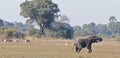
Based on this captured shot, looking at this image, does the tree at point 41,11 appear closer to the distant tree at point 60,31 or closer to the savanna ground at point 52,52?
the distant tree at point 60,31

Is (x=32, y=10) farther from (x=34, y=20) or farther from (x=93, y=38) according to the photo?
(x=93, y=38)

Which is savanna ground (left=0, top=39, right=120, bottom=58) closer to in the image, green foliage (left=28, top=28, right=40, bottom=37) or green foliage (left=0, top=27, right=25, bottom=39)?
green foliage (left=0, top=27, right=25, bottom=39)

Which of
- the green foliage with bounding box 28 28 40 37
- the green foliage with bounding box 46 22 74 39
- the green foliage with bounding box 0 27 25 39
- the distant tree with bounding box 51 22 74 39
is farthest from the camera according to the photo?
the distant tree with bounding box 51 22 74 39

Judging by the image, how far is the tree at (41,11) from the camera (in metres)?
86.9

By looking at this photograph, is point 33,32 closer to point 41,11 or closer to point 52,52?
point 41,11

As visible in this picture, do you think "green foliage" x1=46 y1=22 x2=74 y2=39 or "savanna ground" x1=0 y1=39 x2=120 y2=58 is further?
"green foliage" x1=46 y1=22 x2=74 y2=39

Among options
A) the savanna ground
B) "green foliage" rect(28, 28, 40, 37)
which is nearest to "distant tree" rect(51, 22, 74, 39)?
"green foliage" rect(28, 28, 40, 37)

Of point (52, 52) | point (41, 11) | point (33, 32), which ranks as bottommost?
point (52, 52)

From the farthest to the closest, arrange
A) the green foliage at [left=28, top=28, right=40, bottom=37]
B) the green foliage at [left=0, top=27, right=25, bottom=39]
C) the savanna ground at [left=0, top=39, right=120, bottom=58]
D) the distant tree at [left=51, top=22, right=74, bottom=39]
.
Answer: the distant tree at [left=51, top=22, right=74, bottom=39] < the green foliage at [left=28, top=28, right=40, bottom=37] < the green foliage at [left=0, top=27, right=25, bottom=39] < the savanna ground at [left=0, top=39, right=120, bottom=58]

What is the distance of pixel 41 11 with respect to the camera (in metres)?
87.1

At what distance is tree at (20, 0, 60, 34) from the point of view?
285ft

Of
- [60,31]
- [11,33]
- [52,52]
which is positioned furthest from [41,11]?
[52,52]

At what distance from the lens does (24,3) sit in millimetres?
89188

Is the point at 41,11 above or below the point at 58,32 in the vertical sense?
above
